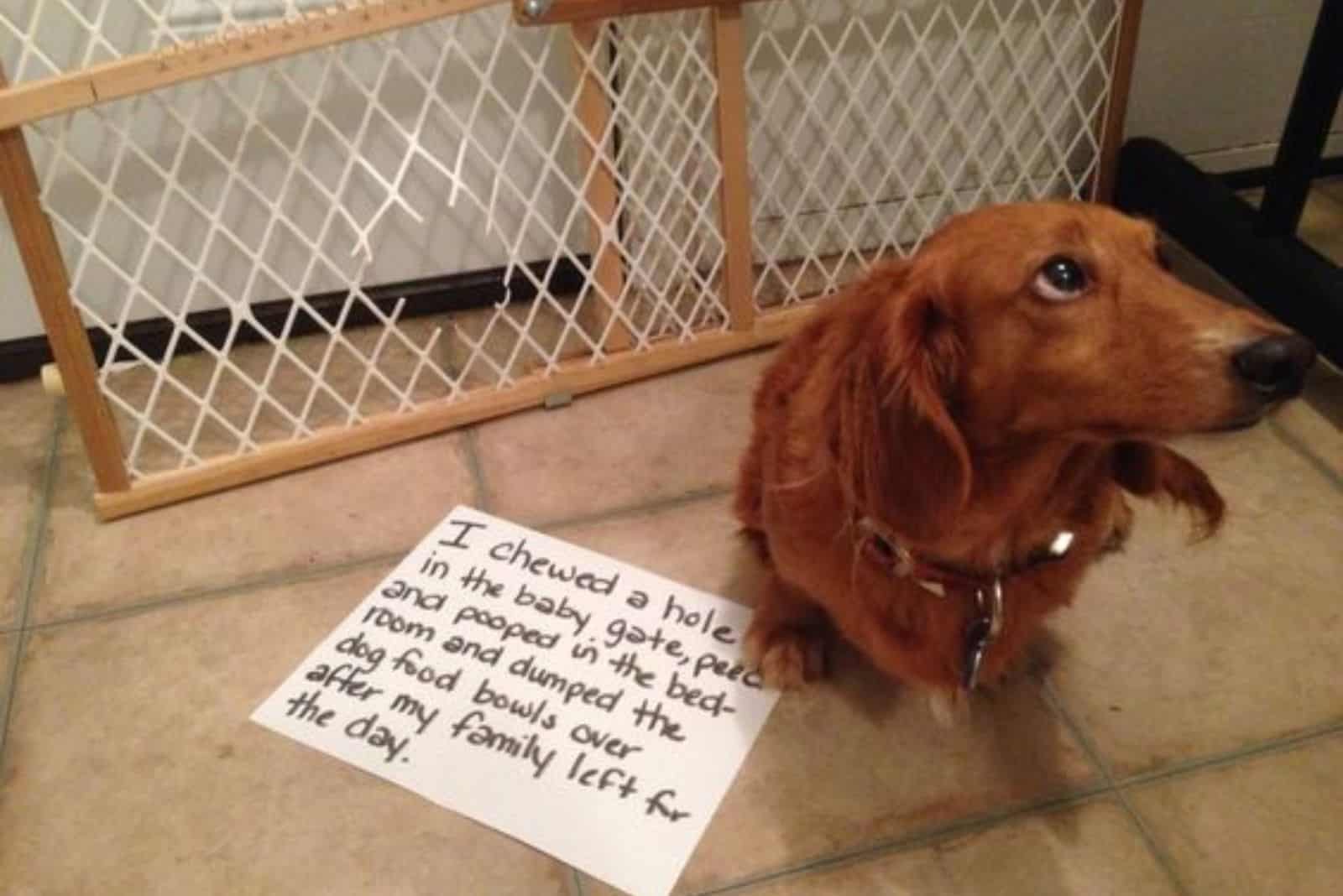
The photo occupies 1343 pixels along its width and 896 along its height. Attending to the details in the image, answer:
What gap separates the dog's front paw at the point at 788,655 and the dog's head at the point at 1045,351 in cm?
34

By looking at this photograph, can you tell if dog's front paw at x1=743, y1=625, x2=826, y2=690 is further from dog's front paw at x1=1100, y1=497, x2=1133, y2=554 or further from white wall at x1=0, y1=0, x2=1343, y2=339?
white wall at x1=0, y1=0, x2=1343, y2=339

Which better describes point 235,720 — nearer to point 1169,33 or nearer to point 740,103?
point 740,103

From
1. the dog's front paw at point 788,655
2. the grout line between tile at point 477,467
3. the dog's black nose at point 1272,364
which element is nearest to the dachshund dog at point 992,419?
the dog's black nose at point 1272,364

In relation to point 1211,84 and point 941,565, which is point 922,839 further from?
point 1211,84

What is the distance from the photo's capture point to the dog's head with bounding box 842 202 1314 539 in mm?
720

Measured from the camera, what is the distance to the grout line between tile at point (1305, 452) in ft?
4.38

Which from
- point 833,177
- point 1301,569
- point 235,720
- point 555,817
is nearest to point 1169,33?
point 833,177

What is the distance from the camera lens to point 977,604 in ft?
→ 3.06

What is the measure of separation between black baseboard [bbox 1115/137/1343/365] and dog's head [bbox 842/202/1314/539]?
0.77 m

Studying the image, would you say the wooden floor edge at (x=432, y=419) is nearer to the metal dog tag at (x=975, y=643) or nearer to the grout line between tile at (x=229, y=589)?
the grout line between tile at (x=229, y=589)

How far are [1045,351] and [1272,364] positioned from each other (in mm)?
134

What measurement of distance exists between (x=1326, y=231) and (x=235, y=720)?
1.66m

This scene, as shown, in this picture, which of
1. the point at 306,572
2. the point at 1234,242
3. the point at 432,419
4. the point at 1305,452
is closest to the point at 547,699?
the point at 306,572

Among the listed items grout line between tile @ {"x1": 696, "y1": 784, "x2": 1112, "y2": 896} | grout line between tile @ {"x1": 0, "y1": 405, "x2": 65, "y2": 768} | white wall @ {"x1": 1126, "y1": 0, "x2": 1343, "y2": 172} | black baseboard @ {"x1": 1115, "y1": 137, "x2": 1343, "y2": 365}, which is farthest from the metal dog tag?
white wall @ {"x1": 1126, "y1": 0, "x2": 1343, "y2": 172}
